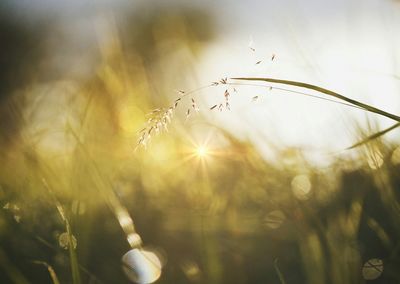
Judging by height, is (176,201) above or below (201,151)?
below

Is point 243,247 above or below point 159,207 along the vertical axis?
below

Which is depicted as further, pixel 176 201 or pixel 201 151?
pixel 201 151

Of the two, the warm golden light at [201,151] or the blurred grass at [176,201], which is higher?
the warm golden light at [201,151]

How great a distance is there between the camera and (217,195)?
73.3 inches

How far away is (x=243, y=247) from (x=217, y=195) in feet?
1.38

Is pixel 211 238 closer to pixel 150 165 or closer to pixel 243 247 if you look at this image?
pixel 243 247

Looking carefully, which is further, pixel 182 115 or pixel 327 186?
pixel 182 115

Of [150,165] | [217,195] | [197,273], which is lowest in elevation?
[197,273]

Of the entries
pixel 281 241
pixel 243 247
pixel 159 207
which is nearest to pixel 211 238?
pixel 243 247

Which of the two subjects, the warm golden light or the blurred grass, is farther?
the warm golden light

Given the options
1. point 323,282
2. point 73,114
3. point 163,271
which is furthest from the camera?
point 73,114

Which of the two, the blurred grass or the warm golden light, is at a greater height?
the warm golden light

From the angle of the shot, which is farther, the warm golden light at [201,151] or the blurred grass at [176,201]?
the warm golden light at [201,151]

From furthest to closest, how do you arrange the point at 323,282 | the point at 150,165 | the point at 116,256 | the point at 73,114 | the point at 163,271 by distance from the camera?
1. the point at 150,165
2. the point at 73,114
3. the point at 116,256
4. the point at 163,271
5. the point at 323,282
